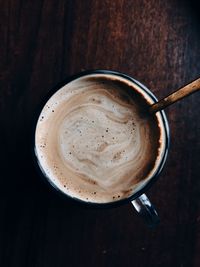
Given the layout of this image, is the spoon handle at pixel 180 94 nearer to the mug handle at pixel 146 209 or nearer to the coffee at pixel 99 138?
the coffee at pixel 99 138

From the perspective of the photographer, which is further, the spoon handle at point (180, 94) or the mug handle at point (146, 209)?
the mug handle at point (146, 209)

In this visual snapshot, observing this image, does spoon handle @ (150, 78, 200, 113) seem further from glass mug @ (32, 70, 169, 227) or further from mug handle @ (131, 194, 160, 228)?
mug handle @ (131, 194, 160, 228)

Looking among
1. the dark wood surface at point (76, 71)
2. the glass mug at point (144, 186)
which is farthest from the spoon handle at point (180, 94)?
the dark wood surface at point (76, 71)

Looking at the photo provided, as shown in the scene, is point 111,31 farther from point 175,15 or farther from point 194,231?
point 194,231

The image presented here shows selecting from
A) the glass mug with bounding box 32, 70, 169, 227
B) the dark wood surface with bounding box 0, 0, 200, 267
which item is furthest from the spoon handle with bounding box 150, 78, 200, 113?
the dark wood surface with bounding box 0, 0, 200, 267

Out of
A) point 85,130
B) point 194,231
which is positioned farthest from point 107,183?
point 194,231

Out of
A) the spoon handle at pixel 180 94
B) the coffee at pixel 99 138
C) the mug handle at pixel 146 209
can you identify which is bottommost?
the mug handle at pixel 146 209

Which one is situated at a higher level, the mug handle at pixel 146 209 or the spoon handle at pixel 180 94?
the spoon handle at pixel 180 94
